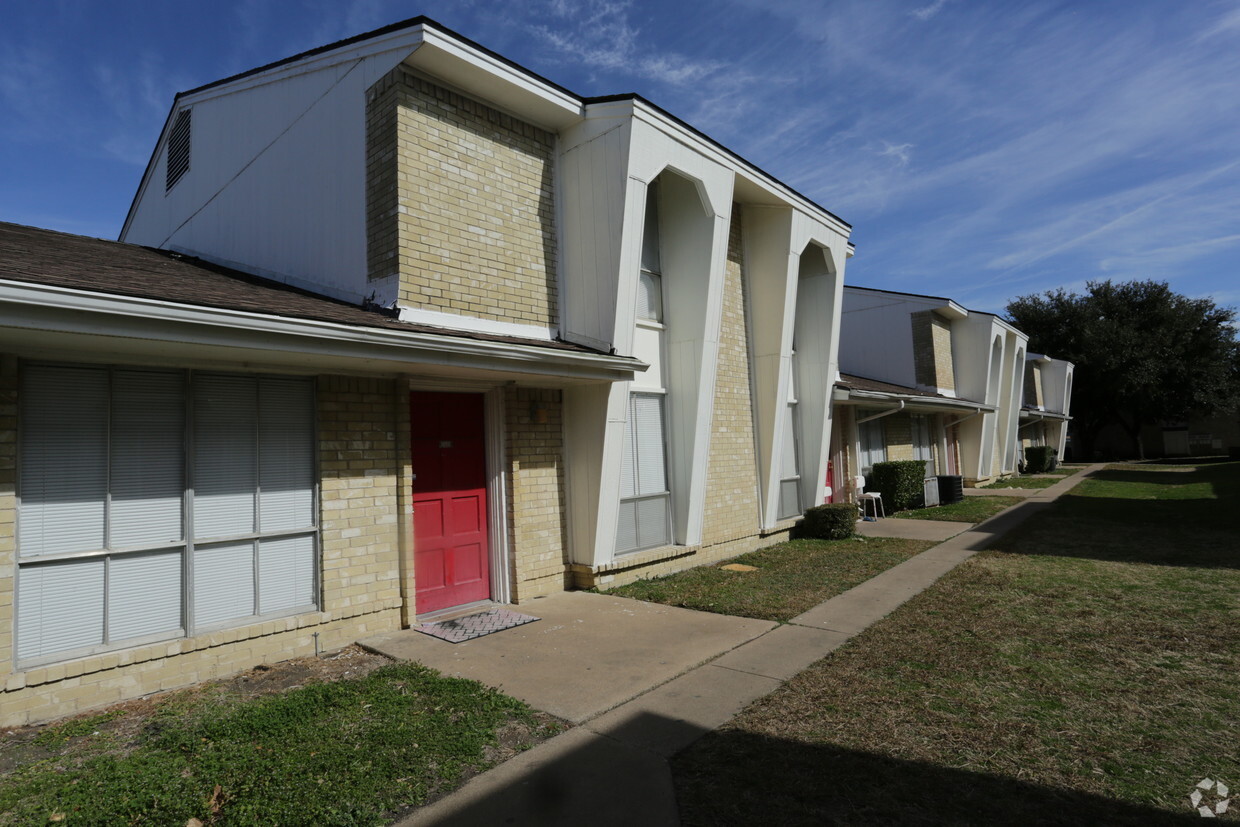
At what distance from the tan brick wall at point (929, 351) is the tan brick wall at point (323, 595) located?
64.7 feet

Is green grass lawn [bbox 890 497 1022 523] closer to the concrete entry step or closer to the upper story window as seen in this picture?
the upper story window

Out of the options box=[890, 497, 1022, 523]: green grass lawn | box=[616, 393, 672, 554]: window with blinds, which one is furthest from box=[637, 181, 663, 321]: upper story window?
box=[890, 497, 1022, 523]: green grass lawn

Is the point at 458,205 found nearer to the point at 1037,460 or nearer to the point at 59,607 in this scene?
the point at 59,607

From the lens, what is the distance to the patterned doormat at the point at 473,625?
6.57 m

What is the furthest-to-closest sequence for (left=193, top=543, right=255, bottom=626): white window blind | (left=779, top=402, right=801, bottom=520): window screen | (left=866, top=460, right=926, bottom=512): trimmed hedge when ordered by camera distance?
(left=866, top=460, right=926, bottom=512): trimmed hedge < (left=779, top=402, right=801, bottom=520): window screen < (left=193, top=543, right=255, bottom=626): white window blind

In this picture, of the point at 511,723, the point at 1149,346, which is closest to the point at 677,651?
the point at 511,723

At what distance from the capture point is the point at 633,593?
840cm

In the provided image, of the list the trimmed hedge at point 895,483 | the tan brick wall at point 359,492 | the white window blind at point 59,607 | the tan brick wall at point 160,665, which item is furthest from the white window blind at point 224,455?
the trimmed hedge at point 895,483

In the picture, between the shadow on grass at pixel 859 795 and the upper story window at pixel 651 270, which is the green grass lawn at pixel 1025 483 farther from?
the shadow on grass at pixel 859 795

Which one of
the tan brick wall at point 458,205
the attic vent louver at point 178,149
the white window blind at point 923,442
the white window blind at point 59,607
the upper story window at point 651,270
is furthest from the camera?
the white window blind at point 923,442

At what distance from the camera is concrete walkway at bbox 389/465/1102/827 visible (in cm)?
349

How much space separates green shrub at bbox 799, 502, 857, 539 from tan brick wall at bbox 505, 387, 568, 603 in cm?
620

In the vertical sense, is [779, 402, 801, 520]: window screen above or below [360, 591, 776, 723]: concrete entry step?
above

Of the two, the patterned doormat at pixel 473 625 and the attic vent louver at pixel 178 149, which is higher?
the attic vent louver at pixel 178 149
